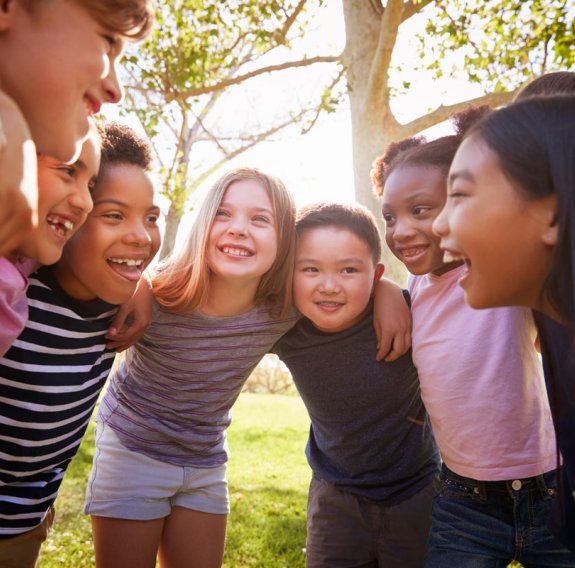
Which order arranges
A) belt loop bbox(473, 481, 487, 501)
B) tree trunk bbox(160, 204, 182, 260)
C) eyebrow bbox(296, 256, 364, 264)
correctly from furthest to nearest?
tree trunk bbox(160, 204, 182, 260), eyebrow bbox(296, 256, 364, 264), belt loop bbox(473, 481, 487, 501)

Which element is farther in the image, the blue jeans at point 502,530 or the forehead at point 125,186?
the forehead at point 125,186

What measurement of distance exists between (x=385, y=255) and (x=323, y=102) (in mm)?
1811

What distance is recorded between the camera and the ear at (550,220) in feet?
4.57

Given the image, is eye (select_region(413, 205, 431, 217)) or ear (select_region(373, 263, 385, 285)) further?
ear (select_region(373, 263, 385, 285))

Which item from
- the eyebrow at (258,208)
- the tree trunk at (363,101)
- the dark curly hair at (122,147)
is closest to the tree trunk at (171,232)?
the tree trunk at (363,101)

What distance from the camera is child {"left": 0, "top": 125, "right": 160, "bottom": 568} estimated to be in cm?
198

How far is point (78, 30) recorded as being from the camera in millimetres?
1425

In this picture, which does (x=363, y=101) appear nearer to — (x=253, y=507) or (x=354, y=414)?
(x=354, y=414)

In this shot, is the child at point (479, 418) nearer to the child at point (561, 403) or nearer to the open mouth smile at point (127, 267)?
the child at point (561, 403)

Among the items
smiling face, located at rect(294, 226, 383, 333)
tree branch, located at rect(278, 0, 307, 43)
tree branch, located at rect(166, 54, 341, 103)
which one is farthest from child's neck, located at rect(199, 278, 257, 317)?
tree branch, located at rect(278, 0, 307, 43)

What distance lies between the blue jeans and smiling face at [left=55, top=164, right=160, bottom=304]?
1565mm

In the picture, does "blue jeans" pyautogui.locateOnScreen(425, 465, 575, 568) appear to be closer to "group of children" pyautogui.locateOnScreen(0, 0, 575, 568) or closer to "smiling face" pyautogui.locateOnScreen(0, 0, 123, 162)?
"group of children" pyautogui.locateOnScreen(0, 0, 575, 568)

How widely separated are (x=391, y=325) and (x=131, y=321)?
3.72 feet

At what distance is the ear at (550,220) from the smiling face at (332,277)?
1186 mm
